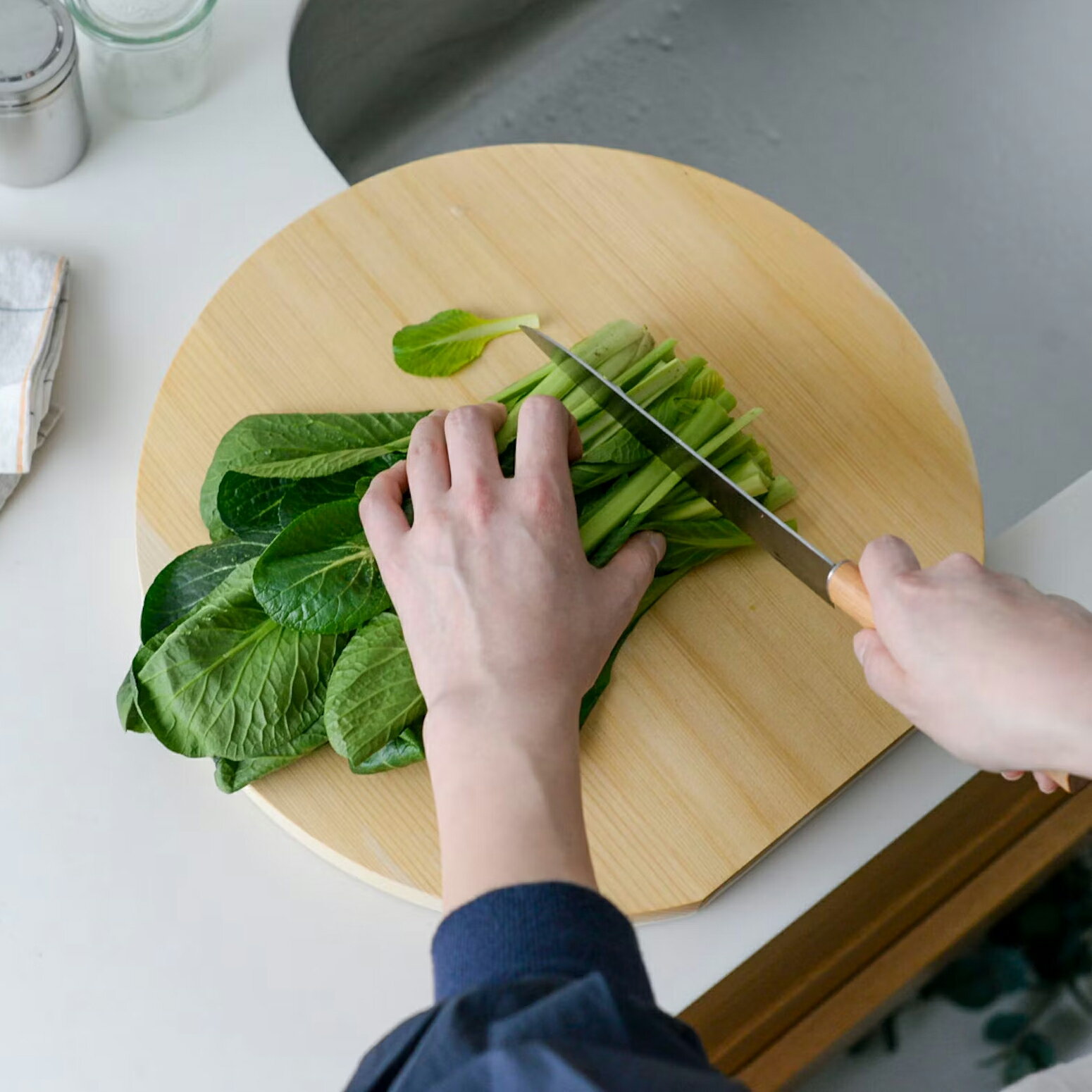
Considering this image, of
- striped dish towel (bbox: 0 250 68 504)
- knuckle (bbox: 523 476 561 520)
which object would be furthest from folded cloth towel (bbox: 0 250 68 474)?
knuckle (bbox: 523 476 561 520)

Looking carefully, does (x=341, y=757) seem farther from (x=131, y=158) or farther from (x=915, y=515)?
(x=131, y=158)

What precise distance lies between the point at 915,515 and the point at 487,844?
0.50 metres

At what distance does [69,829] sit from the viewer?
90 centimetres

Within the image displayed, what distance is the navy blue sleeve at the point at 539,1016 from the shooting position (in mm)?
497

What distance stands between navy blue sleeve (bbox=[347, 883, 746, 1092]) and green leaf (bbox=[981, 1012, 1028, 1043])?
852mm

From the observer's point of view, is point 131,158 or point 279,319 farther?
point 131,158

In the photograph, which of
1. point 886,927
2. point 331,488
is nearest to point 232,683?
point 331,488

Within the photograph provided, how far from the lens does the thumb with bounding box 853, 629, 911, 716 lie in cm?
70

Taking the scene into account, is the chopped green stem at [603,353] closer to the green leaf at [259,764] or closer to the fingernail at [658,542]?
the fingernail at [658,542]

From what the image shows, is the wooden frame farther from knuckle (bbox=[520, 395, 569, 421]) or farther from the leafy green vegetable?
knuckle (bbox=[520, 395, 569, 421])

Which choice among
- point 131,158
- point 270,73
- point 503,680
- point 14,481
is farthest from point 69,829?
point 270,73

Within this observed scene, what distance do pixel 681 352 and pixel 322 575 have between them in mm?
356

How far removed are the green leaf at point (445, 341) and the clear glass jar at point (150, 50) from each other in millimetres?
327

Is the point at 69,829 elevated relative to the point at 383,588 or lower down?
lower down
